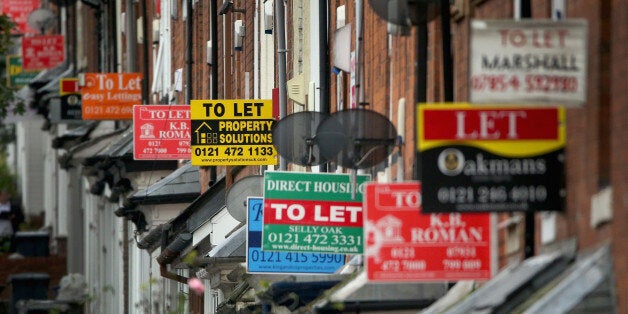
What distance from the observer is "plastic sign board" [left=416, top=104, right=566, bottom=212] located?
1236 cm

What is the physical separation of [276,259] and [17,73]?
41.1 m

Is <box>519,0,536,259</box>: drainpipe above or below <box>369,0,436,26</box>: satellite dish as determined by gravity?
below

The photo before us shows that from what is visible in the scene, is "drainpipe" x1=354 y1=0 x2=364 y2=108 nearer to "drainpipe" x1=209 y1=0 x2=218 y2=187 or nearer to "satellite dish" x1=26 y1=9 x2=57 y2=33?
"drainpipe" x1=209 y1=0 x2=218 y2=187

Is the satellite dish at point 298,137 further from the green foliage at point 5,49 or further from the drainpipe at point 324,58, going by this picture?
the green foliage at point 5,49

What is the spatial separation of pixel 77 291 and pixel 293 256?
13.5m

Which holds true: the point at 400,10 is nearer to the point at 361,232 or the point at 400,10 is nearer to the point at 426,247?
the point at 426,247

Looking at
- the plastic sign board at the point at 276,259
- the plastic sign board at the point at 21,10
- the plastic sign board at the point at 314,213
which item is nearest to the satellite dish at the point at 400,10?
the plastic sign board at the point at 314,213

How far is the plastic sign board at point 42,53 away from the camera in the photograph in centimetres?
5706

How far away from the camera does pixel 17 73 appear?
60812 mm

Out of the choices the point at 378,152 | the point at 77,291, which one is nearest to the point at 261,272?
the point at 378,152

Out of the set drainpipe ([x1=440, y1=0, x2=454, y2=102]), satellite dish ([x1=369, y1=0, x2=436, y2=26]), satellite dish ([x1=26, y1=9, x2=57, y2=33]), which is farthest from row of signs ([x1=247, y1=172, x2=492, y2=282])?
satellite dish ([x1=26, y1=9, x2=57, y2=33])

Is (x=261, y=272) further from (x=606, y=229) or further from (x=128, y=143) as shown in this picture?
(x=128, y=143)

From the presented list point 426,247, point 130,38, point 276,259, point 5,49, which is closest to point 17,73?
point 130,38

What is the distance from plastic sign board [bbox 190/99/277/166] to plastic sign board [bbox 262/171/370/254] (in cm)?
590
